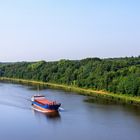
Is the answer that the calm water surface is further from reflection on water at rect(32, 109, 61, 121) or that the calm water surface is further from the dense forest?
the dense forest

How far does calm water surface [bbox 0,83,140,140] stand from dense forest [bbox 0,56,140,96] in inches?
171

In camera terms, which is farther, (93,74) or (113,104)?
(93,74)

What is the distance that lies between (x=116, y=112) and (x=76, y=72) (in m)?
19.6

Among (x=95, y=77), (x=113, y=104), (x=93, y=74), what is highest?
(x=93, y=74)

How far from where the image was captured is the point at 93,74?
40031 mm

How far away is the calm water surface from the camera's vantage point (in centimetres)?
1880

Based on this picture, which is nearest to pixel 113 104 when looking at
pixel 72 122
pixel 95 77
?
pixel 72 122

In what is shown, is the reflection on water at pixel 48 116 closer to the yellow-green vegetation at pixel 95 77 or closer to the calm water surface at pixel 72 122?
the calm water surface at pixel 72 122

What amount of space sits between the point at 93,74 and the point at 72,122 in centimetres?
1862

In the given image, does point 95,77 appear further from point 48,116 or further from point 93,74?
point 48,116

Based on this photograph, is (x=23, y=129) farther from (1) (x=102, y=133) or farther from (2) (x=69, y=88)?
(2) (x=69, y=88)

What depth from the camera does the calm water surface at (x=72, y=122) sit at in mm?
18797

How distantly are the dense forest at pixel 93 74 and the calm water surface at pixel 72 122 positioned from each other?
171 inches

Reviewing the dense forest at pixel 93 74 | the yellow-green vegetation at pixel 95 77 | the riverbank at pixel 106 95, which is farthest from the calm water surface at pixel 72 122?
the dense forest at pixel 93 74
